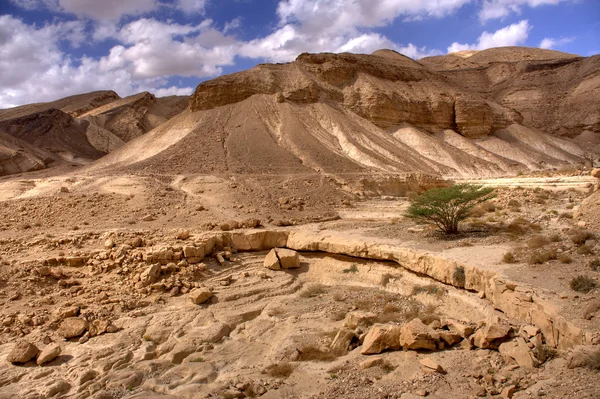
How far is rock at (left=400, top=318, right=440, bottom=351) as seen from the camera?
7234 millimetres

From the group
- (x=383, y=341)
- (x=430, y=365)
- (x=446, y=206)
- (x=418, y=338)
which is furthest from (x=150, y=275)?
(x=446, y=206)

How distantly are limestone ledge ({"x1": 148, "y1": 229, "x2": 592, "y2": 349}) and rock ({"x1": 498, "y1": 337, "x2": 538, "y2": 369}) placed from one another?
41 cm

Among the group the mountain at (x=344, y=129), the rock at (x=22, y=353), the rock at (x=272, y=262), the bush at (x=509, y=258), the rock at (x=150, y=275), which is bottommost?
the rock at (x=22, y=353)

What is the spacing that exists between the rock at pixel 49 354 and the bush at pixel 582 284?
8849mm

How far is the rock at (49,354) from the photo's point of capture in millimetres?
7634

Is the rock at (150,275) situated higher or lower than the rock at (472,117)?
lower

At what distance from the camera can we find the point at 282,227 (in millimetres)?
15422

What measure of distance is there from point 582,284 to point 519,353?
76.6 inches

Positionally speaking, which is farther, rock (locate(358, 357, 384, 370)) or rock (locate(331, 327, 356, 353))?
rock (locate(331, 327, 356, 353))

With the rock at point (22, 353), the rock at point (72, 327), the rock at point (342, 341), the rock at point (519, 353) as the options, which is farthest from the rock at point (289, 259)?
the rock at point (519, 353)

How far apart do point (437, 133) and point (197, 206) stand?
3244 centimetres

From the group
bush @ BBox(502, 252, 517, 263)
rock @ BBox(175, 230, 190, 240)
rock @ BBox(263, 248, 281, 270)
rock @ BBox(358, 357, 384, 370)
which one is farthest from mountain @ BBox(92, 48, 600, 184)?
rock @ BBox(358, 357, 384, 370)

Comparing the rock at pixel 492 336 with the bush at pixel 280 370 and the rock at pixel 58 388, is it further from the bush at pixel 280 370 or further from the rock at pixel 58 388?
the rock at pixel 58 388

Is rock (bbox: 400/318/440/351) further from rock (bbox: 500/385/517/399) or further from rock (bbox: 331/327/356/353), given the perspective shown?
rock (bbox: 500/385/517/399)
